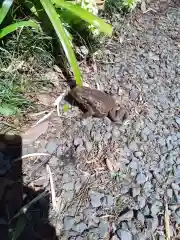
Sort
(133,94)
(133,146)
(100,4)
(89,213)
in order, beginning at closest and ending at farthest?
1. (89,213)
2. (133,146)
3. (133,94)
4. (100,4)

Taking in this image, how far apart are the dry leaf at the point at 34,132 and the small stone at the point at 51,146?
4.2 inches

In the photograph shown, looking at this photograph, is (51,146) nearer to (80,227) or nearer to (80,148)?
(80,148)

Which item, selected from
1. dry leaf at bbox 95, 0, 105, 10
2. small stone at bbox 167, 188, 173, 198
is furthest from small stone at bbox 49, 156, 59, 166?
dry leaf at bbox 95, 0, 105, 10

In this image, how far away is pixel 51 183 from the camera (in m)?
2.40

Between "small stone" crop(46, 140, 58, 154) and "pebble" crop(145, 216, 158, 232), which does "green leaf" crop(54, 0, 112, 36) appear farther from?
"pebble" crop(145, 216, 158, 232)

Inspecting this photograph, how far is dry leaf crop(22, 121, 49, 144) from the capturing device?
2616mm

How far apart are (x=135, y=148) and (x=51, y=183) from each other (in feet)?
2.29

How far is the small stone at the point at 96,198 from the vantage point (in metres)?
2.35

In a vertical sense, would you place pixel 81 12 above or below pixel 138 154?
above

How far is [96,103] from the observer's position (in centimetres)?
278

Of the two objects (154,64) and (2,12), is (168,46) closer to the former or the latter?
(154,64)

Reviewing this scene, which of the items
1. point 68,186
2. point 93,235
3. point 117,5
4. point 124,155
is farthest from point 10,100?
point 117,5

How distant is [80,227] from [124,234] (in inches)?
10.4

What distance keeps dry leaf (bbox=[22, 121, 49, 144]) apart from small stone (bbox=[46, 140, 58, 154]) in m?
0.11
